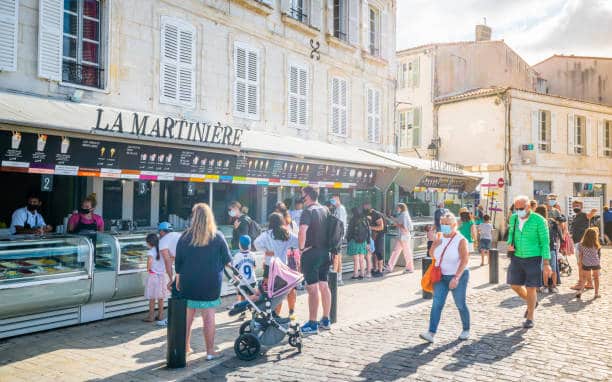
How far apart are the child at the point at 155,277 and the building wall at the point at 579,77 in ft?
88.3

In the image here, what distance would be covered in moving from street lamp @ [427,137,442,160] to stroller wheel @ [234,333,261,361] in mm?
20076

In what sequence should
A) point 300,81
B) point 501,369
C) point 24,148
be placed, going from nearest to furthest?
point 501,369 < point 24,148 < point 300,81

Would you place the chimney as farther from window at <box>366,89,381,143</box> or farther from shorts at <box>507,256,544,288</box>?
shorts at <box>507,256,544,288</box>

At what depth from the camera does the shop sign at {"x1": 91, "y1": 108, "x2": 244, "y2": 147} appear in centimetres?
849

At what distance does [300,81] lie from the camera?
567 inches

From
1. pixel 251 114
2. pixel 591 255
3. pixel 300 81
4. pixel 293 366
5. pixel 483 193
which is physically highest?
pixel 300 81

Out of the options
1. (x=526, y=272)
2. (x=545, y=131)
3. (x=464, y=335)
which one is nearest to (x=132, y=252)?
(x=464, y=335)

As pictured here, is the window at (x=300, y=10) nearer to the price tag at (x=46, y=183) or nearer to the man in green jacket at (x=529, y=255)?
the price tag at (x=46, y=183)

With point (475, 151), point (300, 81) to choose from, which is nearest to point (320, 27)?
point (300, 81)

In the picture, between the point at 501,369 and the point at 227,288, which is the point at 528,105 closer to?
the point at 227,288

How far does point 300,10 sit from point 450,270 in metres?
10.4

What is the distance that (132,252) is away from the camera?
25.5ft

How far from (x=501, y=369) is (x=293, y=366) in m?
2.22

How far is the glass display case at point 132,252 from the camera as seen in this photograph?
762 cm
